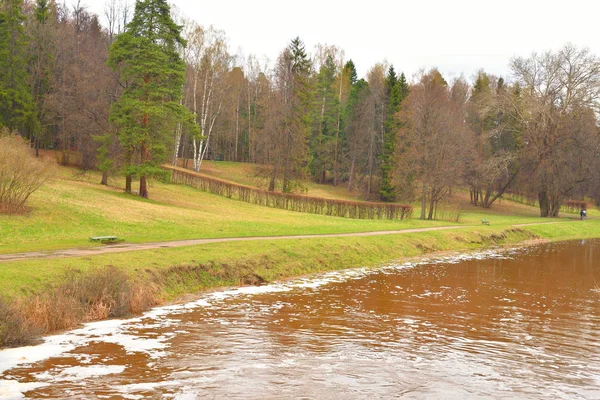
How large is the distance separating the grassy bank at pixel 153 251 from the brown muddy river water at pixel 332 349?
850 millimetres

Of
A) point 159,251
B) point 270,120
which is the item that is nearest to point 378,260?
point 159,251

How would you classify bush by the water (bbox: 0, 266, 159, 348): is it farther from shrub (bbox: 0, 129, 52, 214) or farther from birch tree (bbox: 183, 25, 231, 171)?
birch tree (bbox: 183, 25, 231, 171)

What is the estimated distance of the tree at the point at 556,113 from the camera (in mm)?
50938

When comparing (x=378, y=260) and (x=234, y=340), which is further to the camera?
(x=378, y=260)

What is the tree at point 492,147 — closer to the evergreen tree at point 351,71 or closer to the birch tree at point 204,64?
the evergreen tree at point 351,71

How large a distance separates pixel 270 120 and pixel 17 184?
32.5 m

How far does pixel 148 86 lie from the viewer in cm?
3544

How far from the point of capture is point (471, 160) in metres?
58.9

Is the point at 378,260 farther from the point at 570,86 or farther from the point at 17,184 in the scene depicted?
the point at 570,86

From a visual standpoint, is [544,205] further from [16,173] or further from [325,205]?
[16,173]

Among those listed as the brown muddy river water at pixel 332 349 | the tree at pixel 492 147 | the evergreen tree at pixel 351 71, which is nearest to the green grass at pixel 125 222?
the brown muddy river water at pixel 332 349

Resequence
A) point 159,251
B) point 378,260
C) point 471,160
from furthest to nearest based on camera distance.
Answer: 1. point 471,160
2. point 378,260
3. point 159,251

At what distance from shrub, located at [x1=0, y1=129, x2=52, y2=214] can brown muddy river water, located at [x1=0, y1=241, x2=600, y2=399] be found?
11.2 meters

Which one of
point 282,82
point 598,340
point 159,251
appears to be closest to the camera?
point 598,340
